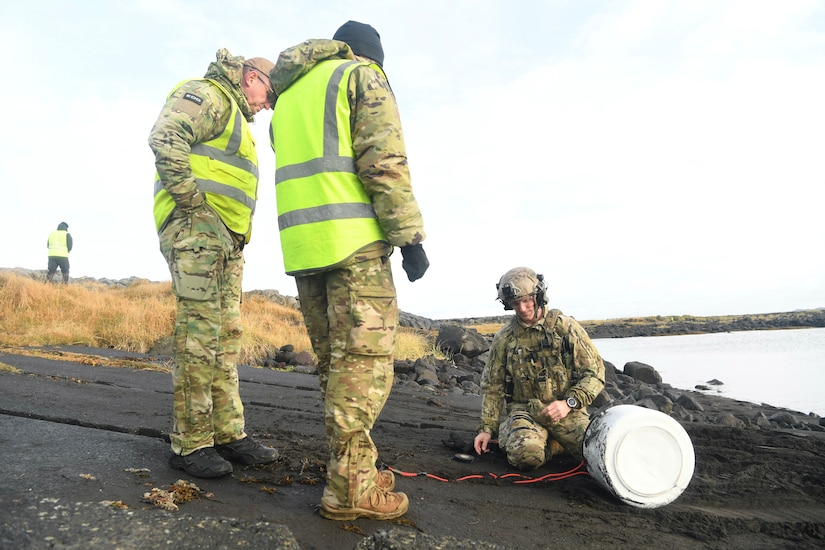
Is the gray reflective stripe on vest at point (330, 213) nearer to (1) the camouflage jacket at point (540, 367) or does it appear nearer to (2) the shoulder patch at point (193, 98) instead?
(2) the shoulder patch at point (193, 98)

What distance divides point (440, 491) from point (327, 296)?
60.6 inches

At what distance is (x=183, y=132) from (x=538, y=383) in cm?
323

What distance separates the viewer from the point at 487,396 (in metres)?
4.73

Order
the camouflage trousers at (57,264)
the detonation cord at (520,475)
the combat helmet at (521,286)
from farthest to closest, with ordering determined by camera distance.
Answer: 1. the camouflage trousers at (57,264)
2. the combat helmet at (521,286)
3. the detonation cord at (520,475)

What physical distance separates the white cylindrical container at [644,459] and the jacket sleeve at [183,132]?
2.94 metres

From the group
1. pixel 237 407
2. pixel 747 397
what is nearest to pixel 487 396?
pixel 237 407

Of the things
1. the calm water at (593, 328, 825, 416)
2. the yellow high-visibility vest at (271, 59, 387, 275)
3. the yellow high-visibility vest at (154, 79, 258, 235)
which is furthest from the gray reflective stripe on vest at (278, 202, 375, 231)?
the calm water at (593, 328, 825, 416)

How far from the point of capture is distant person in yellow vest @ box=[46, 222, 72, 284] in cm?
1848

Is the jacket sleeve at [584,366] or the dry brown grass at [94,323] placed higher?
the dry brown grass at [94,323]

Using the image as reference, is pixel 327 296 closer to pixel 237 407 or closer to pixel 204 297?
pixel 204 297

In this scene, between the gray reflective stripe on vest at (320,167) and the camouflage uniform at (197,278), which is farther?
the camouflage uniform at (197,278)

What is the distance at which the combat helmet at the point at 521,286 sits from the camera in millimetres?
4379

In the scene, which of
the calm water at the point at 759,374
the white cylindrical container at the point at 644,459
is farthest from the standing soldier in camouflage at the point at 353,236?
the calm water at the point at 759,374

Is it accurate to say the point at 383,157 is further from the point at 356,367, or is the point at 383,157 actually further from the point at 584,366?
the point at 584,366
